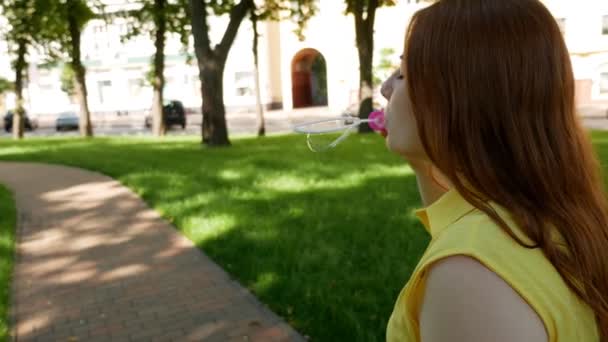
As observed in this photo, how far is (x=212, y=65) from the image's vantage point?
1550 centimetres

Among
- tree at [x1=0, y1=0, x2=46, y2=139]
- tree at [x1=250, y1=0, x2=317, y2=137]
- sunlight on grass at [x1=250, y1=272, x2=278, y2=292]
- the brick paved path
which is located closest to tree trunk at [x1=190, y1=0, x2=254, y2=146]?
tree at [x1=250, y1=0, x2=317, y2=137]

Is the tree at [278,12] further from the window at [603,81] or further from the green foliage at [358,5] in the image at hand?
the window at [603,81]

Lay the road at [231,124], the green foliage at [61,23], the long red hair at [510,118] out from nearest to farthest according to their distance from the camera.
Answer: the long red hair at [510,118], the green foliage at [61,23], the road at [231,124]

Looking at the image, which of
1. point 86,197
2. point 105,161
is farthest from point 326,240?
point 105,161

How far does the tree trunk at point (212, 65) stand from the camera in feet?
50.8

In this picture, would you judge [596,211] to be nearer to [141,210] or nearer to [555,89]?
[555,89]

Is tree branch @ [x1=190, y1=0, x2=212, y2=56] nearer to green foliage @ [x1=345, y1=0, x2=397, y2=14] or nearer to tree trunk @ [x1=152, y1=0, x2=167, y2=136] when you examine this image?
green foliage @ [x1=345, y1=0, x2=397, y2=14]

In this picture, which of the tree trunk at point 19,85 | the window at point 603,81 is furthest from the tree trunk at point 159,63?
the window at point 603,81

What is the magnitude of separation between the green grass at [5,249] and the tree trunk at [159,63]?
48.0 feet

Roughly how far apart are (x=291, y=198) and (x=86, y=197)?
3178 millimetres

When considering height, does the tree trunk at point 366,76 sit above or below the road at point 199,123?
above

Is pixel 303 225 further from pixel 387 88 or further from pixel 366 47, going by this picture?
pixel 366 47

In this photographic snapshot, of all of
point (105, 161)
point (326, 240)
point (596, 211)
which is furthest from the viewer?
point (105, 161)

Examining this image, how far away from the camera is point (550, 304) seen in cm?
90
